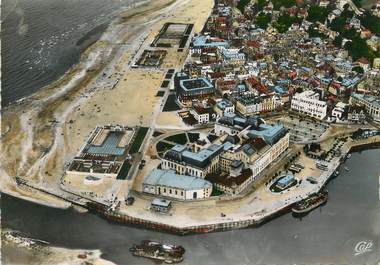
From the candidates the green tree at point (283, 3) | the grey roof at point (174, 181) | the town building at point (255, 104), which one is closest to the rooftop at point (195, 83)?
the town building at point (255, 104)

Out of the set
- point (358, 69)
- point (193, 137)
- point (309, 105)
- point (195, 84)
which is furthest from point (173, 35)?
point (193, 137)

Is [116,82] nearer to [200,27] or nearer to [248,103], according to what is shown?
[248,103]

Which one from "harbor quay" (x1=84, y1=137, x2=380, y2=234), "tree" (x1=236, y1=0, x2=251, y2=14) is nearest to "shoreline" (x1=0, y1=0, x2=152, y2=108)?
"tree" (x1=236, y1=0, x2=251, y2=14)

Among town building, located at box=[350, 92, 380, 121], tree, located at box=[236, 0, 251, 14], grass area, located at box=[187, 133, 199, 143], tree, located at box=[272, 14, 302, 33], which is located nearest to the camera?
grass area, located at box=[187, 133, 199, 143]

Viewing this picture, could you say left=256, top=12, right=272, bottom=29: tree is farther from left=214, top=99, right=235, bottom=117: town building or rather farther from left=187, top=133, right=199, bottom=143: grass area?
left=187, top=133, right=199, bottom=143: grass area

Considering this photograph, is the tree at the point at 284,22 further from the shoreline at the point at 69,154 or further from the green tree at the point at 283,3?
the shoreline at the point at 69,154

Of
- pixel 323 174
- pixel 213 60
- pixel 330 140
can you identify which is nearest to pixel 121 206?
pixel 323 174

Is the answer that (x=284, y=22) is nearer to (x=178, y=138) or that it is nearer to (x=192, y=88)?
(x=192, y=88)

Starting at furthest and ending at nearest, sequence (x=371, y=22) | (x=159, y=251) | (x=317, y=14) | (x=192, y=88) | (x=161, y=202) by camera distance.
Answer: (x=317, y=14) → (x=371, y=22) → (x=192, y=88) → (x=161, y=202) → (x=159, y=251)
